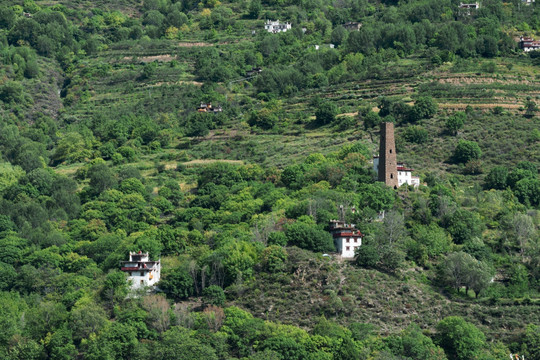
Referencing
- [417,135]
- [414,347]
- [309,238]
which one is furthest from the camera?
[417,135]

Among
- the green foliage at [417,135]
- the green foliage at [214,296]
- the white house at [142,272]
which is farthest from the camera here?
the green foliage at [417,135]

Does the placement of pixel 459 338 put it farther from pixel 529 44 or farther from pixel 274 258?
pixel 529 44

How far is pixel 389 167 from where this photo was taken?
10469 centimetres

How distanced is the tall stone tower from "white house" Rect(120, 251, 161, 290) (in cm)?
2566

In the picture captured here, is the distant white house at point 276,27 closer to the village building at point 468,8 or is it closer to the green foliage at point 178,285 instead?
the village building at point 468,8

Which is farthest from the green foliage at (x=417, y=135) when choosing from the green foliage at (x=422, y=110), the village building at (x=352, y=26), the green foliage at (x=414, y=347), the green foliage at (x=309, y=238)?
the village building at (x=352, y=26)

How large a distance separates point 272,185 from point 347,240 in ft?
75.4

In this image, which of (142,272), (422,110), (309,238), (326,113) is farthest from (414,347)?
(326,113)

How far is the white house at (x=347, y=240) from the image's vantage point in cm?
9050

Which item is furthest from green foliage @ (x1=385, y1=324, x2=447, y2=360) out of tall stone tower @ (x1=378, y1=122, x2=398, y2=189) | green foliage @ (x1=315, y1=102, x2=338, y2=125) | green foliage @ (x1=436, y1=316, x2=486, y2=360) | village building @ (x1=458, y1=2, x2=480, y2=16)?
village building @ (x1=458, y1=2, x2=480, y2=16)

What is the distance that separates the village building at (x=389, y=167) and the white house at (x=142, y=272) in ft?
84.6

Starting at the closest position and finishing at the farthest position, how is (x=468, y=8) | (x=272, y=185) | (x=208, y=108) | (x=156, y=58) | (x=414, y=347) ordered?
(x=414, y=347) → (x=272, y=185) → (x=208, y=108) → (x=468, y=8) → (x=156, y=58)

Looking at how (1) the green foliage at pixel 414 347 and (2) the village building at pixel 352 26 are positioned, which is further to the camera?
(2) the village building at pixel 352 26

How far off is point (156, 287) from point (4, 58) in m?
97.4
